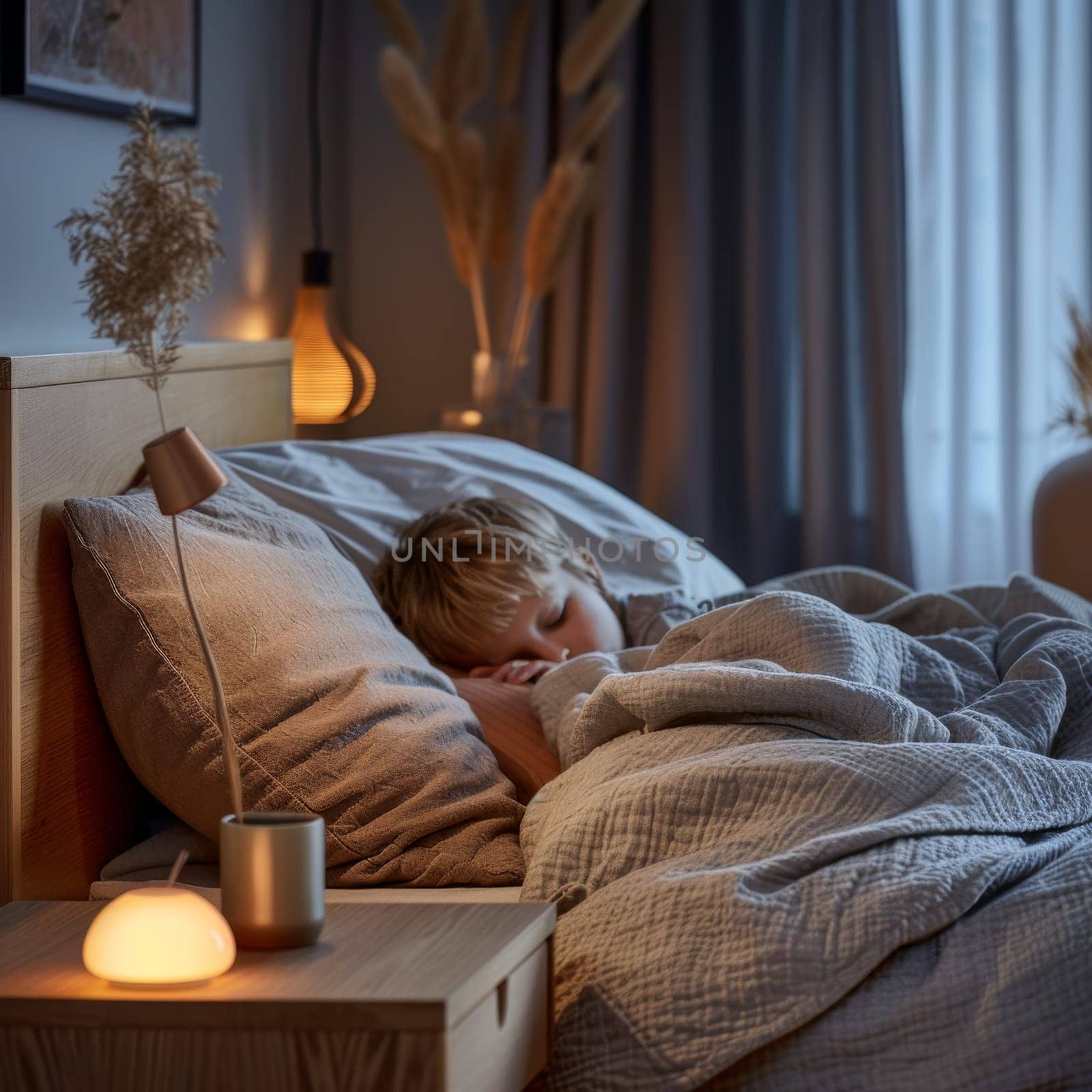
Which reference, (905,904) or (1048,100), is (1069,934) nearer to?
(905,904)

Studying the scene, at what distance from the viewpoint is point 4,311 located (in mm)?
1731

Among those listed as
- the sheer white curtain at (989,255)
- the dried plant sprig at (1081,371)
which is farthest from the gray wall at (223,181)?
the dried plant sprig at (1081,371)

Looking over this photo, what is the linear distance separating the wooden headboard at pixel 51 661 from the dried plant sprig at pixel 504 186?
172 centimetres

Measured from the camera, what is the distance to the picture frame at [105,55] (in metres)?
1.74

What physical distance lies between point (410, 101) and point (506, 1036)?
2.25m

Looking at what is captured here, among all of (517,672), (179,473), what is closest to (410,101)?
(517,672)

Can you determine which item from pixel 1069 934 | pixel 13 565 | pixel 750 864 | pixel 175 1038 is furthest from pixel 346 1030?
pixel 13 565

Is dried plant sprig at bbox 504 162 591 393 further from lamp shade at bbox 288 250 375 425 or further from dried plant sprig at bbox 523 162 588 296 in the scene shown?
lamp shade at bbox 288 250 375 425

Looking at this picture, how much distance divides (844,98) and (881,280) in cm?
44

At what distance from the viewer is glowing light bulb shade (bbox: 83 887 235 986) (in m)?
0.83

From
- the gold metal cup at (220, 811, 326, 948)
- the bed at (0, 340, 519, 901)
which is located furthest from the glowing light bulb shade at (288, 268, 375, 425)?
the gold metal cup at (220, 811, 326, 948)

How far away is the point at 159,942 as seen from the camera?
0.83 meters

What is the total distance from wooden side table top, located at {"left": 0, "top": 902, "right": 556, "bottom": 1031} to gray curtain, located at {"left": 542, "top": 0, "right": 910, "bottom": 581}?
2477mm

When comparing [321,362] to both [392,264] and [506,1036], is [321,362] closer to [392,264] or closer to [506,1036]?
[392,264]
